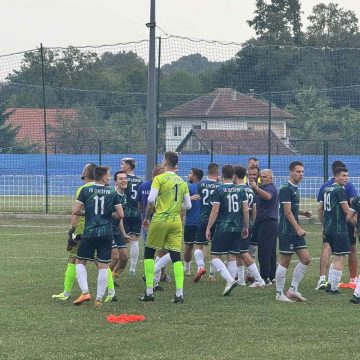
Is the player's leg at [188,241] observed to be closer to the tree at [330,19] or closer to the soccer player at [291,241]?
the soccer player at [291,241]

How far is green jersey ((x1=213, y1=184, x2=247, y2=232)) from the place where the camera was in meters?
13.1

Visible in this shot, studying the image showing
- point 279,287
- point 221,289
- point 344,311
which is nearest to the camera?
point 344,311

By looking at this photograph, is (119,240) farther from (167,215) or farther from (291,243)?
(291,243)

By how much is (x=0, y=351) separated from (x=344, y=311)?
4.54 metres

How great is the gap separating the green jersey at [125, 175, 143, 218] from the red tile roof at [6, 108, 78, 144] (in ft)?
46.9

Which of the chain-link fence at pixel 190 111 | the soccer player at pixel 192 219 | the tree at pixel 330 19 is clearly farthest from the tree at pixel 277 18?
the soccer player at pixel 192 219

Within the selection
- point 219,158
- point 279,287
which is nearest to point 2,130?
point 219,158

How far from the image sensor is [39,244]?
20.5 metres

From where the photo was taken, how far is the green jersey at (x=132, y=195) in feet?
49.3

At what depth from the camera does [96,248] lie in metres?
12.0

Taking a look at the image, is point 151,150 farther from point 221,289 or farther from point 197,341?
point 197,341

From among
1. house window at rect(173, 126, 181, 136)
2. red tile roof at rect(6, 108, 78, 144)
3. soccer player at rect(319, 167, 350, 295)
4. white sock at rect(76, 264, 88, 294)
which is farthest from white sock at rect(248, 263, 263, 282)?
red tile roof at rect(6, 108, 78, 144)

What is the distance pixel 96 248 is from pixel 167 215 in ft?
3.64

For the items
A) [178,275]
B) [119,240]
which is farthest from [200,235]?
[178,275]
